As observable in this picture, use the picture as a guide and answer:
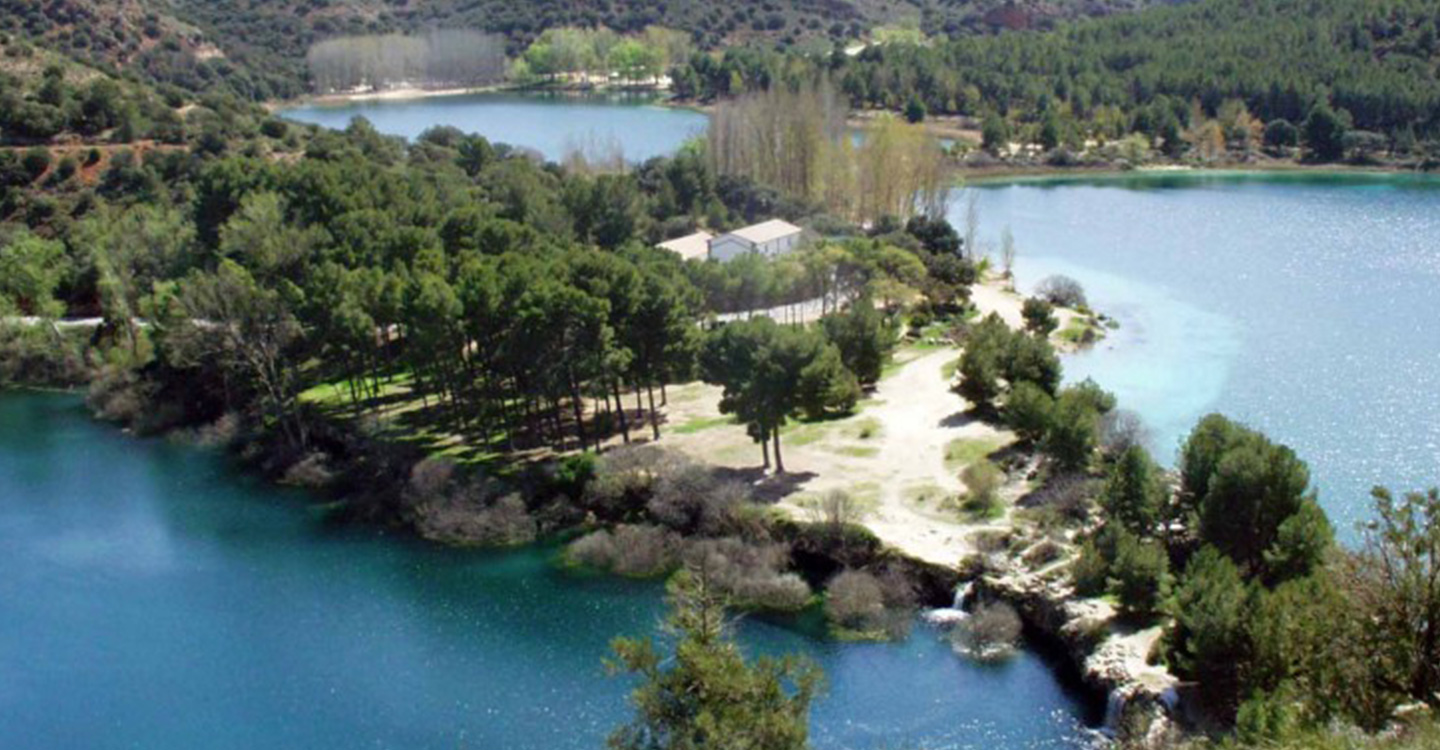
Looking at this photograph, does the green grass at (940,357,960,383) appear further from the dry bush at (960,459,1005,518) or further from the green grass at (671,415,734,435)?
the dry bush at (960,459,1005,518)

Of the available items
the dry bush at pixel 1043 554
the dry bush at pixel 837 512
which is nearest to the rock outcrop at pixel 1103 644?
the dry bush at pixel 1043 554

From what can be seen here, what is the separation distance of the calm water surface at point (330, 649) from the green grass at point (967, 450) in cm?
1048

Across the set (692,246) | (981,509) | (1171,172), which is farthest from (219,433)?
(1171,172)

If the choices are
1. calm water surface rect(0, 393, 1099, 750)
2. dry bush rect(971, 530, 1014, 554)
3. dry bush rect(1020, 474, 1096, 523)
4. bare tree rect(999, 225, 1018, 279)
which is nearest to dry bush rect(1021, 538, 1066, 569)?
dry bush rect(971, 530, 1014, 554)

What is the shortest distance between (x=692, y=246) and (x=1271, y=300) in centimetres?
3196

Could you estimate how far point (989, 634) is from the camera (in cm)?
3609

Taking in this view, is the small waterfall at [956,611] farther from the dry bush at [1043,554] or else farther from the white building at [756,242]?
the white building at [756,242]

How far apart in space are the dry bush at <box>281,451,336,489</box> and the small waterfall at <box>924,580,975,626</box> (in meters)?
25.5

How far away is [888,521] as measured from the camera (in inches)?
1629

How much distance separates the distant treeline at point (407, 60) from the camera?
173250 millimetres

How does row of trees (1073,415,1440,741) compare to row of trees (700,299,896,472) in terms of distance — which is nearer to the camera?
row of trees (1073,415,1440,741)

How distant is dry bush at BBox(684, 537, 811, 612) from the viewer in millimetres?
39250

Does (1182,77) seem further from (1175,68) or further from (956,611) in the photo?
(956,611)

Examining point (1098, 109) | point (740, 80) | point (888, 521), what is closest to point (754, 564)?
point (888, 521)
